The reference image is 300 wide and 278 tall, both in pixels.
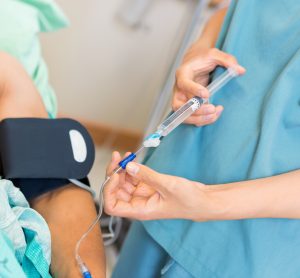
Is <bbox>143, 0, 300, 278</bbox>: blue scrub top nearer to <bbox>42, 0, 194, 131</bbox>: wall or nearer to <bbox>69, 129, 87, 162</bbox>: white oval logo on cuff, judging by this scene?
<bbox>69, 129, 87, 162</bbox>: white oval logo on cuff

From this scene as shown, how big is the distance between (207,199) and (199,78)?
14.1 inches

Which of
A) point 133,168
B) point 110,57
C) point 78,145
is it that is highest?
point 133,168

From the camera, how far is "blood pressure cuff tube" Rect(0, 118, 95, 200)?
0.80m

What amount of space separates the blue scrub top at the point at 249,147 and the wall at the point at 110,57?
3.84 feet

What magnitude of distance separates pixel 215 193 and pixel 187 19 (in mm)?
1502

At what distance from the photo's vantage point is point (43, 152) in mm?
826

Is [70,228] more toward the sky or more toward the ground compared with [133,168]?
more toward the ground

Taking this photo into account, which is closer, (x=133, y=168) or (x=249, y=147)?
(x=133, y=168)

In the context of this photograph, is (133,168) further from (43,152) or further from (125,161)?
(43,152)

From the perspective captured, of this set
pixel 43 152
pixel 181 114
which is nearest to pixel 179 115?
pixel 181 114

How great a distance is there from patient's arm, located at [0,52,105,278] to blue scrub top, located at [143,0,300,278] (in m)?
0.13

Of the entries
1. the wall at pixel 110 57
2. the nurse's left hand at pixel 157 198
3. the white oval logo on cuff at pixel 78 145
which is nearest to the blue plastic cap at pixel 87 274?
the nurse's left hand at pixel 157 198

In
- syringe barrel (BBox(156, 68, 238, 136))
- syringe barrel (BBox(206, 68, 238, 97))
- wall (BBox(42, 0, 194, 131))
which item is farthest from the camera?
wall (BBox(42, 0, 194, 131))

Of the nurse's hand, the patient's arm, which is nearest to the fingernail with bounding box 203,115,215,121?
the nurse's hand
